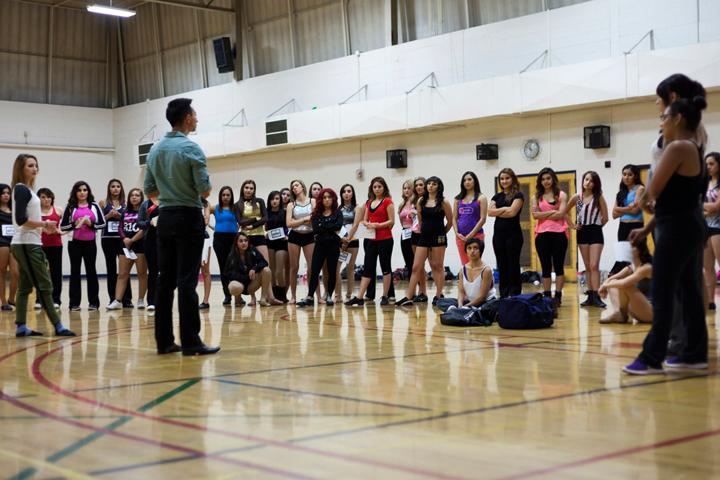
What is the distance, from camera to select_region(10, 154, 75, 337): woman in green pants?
7.65 m

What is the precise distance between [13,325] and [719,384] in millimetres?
7136

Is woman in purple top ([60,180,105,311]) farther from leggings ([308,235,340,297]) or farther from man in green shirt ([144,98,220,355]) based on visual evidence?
man in green shirt ([144,98,220,355])

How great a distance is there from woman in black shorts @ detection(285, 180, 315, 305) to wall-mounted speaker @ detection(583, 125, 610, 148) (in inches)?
254

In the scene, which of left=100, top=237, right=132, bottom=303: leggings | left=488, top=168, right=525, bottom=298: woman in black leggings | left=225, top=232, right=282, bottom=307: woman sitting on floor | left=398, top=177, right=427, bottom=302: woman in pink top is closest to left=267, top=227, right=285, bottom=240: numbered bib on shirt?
left=225, top=232, right=282, bottom=307: woman sitting on floor

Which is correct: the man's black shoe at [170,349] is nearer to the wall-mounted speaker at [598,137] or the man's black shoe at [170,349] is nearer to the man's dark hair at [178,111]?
the man's dark hair at [178,111]

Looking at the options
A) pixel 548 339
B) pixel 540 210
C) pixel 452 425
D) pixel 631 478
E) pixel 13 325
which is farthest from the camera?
pixel 540 210

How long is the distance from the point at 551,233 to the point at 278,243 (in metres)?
3.71

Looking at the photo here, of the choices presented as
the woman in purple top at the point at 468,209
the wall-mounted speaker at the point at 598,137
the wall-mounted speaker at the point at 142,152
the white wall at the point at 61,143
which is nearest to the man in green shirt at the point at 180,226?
the woman in purple top at the point at 468,209

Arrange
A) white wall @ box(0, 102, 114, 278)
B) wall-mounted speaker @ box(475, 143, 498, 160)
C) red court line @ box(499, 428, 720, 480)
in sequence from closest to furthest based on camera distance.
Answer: red court line @ box(499, 428, 720, 480) → wall-mounted speaker @ box(475, 143, 498, 160) → white wall @ box(0, 102, 114, 278)

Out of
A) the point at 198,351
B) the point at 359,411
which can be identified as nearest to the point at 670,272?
the point at 359,411

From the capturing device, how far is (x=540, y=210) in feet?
34.9

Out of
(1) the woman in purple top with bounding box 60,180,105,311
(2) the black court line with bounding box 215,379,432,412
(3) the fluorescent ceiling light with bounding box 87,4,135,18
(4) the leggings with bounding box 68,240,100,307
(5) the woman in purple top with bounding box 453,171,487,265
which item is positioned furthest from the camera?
(3) the fluorescent ceiling light with bounding box 87,4,135,18

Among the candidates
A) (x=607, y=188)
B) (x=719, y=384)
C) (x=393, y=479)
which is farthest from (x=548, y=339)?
(x=607, y=188)

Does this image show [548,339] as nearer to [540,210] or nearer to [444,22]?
[540,210]
